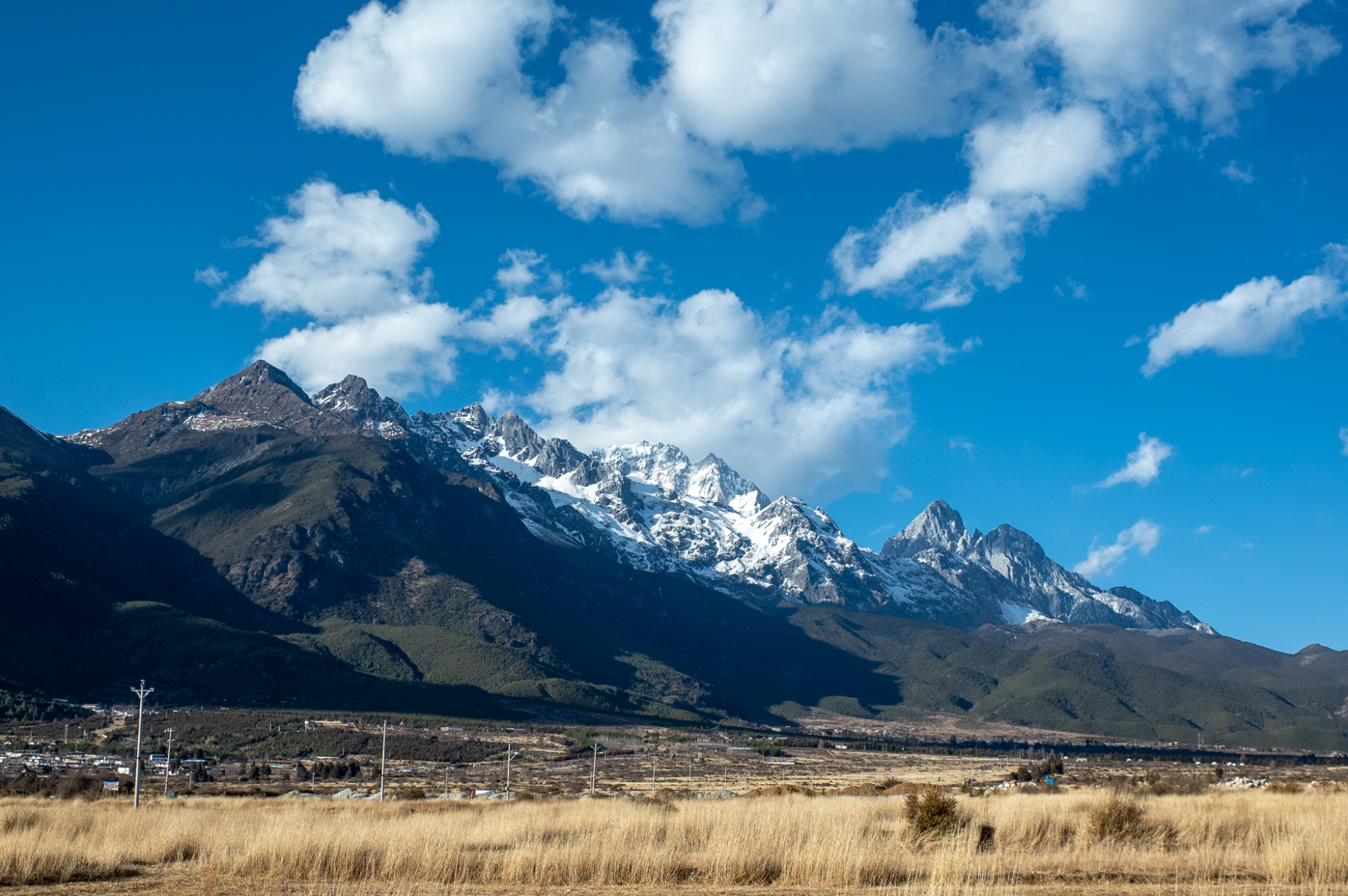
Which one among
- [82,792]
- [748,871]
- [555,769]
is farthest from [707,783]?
[748,871]

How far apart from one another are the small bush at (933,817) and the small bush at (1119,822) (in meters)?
3.65

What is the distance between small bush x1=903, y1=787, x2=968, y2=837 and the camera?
2480 cm

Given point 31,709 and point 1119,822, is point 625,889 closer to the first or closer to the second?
point 1119,822

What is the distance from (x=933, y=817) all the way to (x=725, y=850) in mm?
8211

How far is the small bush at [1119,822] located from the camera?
25.4 metres

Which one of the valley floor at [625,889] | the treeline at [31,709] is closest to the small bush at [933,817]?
the valley floor at [625,889]

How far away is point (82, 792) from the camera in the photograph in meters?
54.6

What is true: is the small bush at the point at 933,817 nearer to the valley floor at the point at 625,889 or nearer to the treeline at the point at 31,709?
the valley floor at the point at 625,889

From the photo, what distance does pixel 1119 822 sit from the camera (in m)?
26.2

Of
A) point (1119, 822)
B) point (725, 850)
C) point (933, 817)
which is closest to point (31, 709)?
point (933, 817)

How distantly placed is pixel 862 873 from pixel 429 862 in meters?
9.16

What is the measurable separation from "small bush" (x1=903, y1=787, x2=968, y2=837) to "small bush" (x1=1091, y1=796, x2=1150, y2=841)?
365 cm

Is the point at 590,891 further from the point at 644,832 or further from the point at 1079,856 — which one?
the point at 1079,856

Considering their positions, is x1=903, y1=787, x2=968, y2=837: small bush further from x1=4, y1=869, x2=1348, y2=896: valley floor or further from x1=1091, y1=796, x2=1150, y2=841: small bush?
→ x1=4, y1=869, x2=1348, y2=896: valley floor
